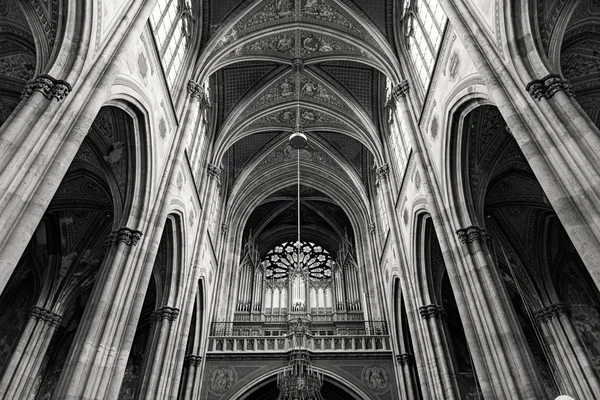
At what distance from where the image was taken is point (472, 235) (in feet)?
33.9

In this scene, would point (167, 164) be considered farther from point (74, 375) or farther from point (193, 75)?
point (74, 375)

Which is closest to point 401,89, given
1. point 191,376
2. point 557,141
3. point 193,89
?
point 193,89

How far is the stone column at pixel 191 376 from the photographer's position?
15.5 meters

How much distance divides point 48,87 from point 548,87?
7.63 metres

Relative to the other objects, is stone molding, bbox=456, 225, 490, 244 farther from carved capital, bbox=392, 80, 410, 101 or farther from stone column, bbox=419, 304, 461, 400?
carved capital, bbox=392, 80, 410, 101

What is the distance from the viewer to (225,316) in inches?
810

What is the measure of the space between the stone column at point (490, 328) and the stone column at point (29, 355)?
39.0 ft

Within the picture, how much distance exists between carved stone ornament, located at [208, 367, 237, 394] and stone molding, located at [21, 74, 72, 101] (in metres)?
12.7

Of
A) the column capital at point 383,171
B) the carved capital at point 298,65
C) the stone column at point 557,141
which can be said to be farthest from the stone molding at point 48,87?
the column capital at point 383,171

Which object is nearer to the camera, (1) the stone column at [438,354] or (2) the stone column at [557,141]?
(2) the stone column at [557,141]

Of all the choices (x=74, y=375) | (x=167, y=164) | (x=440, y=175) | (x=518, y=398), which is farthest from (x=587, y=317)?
(x=74, y=375)

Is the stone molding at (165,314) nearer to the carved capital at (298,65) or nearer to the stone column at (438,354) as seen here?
the stone column at (438,354)

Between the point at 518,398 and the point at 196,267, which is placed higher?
the point at 196,267

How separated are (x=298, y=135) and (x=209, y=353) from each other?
28.8 feet
